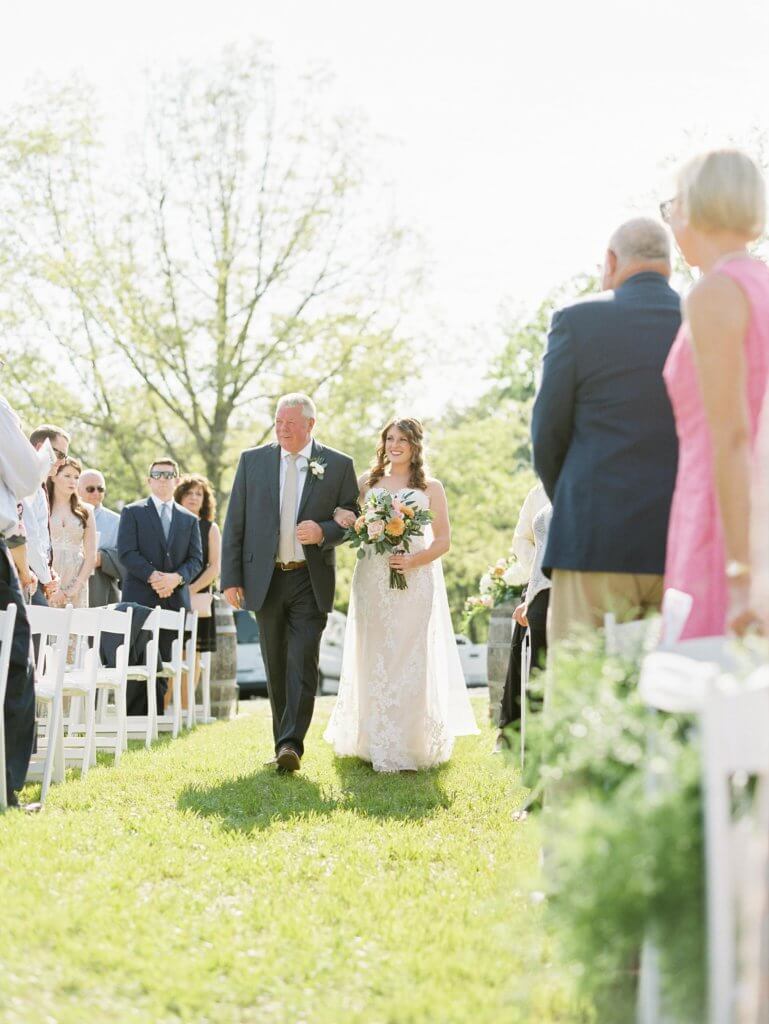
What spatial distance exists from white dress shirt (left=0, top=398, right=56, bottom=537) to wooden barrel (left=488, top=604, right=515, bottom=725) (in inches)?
251

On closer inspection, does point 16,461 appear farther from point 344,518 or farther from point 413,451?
point 413,451

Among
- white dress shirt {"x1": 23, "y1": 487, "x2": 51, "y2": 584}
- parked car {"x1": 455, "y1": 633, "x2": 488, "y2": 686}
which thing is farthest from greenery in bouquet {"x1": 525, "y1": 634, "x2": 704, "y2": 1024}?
parked car {"x1": 455, "y1": 633, "x2": 488, "y2": 686}

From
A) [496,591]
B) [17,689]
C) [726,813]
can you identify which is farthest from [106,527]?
[726,813]

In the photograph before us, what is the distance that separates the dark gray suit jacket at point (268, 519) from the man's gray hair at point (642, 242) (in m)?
4.66

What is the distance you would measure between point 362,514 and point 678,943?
21.7ft

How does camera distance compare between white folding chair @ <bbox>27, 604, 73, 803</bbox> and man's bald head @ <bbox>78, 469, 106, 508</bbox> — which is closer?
white folding chair @ <bbox>27, 604, 73, 803</bbox>

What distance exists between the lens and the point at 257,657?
24406mm

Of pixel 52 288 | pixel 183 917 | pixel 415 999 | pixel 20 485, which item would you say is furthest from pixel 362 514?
pixel 52 288

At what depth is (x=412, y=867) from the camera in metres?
5.34

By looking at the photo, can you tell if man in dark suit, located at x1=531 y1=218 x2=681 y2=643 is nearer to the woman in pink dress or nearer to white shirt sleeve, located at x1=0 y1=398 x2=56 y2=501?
the woman in pink dress

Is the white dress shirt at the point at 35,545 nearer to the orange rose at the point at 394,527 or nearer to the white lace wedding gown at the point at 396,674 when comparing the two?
the white lace wedding gown at the point at 396,674

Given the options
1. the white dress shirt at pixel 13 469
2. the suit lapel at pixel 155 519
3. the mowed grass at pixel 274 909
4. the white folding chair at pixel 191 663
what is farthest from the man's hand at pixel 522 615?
the suit lapel at pixel 155 519

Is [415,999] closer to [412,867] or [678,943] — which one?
[678,943]

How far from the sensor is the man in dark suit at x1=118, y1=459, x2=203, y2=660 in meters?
12.3
